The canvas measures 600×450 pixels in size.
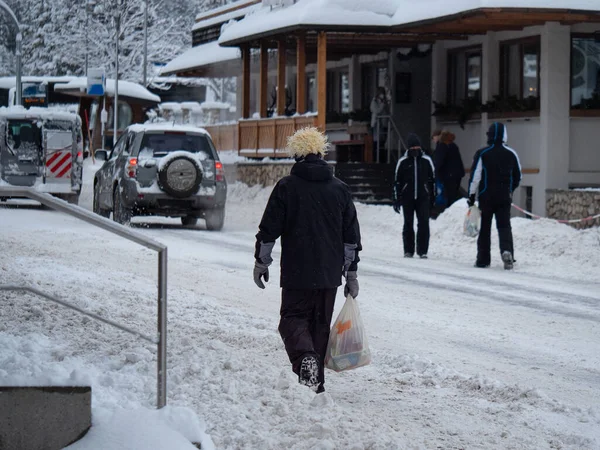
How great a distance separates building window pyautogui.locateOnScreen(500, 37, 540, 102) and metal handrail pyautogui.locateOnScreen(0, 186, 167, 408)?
64.3 ft

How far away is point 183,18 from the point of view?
77.2 meters

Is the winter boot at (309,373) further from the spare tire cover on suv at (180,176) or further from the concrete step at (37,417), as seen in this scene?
the spare tire cover on suv at (180,176)

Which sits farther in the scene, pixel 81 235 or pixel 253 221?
pixel 253 221

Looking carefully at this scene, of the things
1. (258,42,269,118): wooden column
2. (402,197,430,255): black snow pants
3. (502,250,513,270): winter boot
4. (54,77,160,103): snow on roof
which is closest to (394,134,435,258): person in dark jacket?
(402,197,430,255): black snow pants

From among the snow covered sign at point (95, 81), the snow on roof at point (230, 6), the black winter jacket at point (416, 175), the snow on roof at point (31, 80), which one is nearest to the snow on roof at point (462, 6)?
the black winter jacket at point (416, 175)

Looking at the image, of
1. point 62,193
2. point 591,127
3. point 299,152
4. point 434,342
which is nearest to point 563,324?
point 434,342

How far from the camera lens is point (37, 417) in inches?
211

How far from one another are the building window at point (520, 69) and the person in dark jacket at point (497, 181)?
8.76 m

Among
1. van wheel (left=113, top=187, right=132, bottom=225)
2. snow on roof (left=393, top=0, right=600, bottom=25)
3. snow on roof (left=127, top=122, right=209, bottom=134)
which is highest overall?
snow on roof (left=393, top=0, right=600, bottom=25)

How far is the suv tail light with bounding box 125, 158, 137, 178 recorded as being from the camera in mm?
20531

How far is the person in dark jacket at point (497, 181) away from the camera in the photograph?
52.6ft

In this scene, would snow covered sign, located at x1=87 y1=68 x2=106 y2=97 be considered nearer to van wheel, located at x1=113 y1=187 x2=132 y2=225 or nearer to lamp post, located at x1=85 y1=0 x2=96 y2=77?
van wheel, located at x1=113 y1=187 x2=132 y2=225

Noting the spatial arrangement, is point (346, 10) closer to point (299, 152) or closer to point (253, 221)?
point (253, 221)

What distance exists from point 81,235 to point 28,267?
5764 mm
